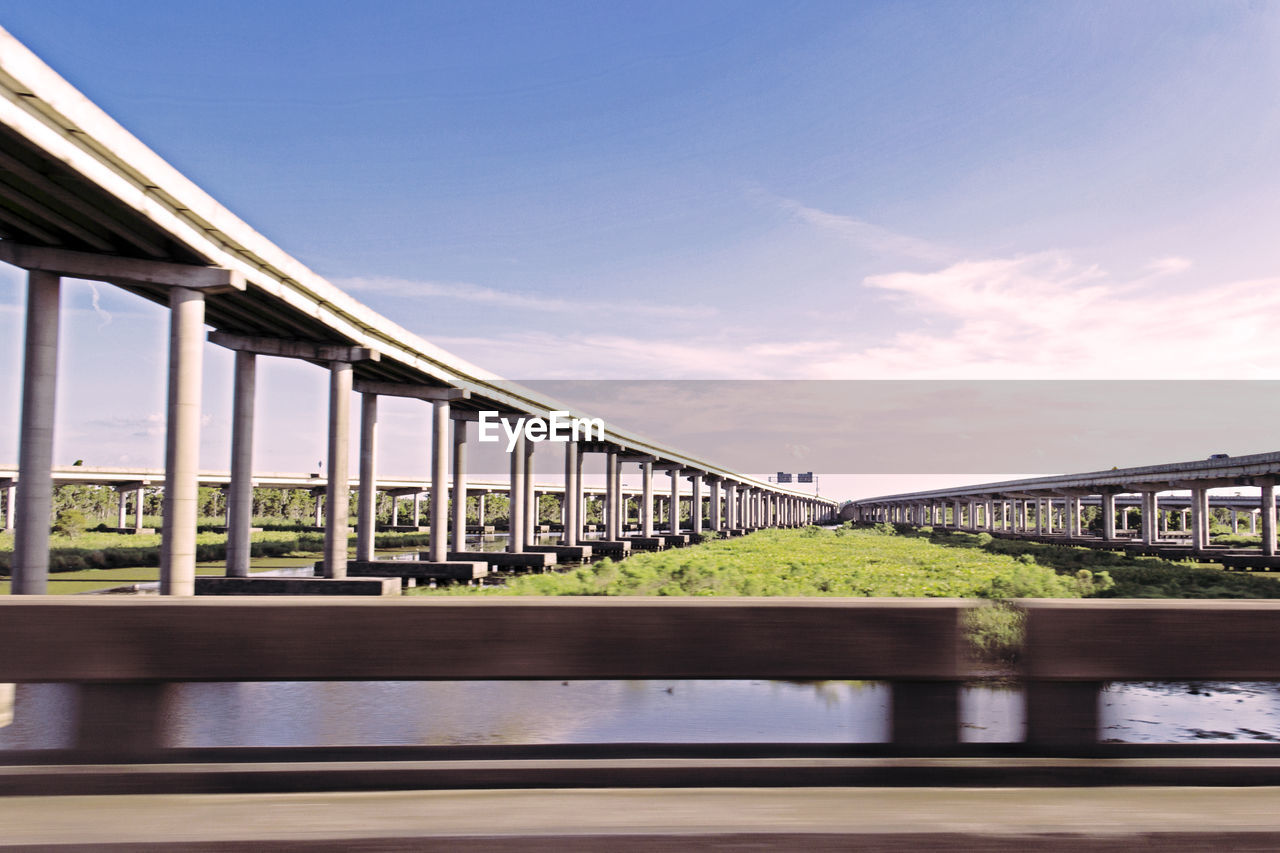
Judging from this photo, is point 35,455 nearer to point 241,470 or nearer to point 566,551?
point 241,470

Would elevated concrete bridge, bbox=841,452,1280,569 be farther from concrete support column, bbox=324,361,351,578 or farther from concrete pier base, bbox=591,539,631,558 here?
concrete support column, bbox=324,361,351,578

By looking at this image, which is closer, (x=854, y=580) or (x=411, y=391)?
(x=854, y=580)

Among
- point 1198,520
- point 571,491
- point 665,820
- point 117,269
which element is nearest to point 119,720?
point 665,820

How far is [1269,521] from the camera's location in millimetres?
67875

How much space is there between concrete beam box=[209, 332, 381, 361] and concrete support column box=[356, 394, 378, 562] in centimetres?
865

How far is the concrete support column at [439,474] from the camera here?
50.2 metres

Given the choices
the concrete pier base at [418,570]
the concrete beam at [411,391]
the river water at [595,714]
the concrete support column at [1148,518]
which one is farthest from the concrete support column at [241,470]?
the concrete support column at [1148,518]

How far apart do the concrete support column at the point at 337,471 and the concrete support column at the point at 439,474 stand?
9814 mm

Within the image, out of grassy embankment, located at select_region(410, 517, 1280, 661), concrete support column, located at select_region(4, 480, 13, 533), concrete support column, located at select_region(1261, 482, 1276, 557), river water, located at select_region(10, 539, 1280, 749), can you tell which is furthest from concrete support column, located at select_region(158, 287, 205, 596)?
concrete support column, located at select_region(4, 480, 13, 533)

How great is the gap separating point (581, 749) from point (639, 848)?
38.9 inches

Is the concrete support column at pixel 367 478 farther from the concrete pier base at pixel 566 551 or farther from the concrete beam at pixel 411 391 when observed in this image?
the concrete pier base at pixel 566 551

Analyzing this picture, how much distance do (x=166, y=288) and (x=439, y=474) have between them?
25.5 metres

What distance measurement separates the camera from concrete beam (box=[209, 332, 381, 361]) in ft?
121

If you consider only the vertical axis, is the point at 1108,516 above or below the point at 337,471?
below
